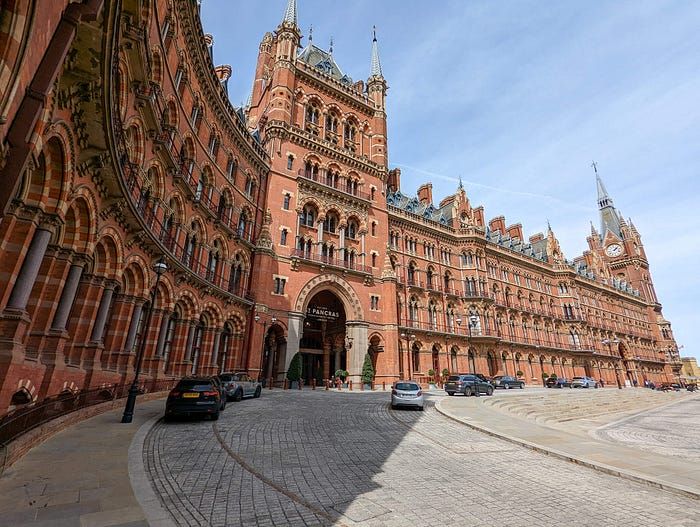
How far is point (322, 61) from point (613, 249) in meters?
83.2

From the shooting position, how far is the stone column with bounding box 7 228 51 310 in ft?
28.1

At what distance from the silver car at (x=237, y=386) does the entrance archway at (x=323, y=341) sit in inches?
551

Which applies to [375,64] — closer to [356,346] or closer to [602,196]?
[356,346]

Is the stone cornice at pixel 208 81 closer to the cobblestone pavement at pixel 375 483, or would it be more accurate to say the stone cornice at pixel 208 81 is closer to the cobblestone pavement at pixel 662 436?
the cobblestone pavement at pixel 375 483

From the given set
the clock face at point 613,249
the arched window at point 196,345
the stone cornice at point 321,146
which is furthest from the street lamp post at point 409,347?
the clock face at point 613,249

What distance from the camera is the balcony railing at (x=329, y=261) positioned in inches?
1192

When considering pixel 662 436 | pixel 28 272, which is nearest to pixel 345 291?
pixel 662 436

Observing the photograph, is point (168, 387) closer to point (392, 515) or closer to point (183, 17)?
point (392, 515)

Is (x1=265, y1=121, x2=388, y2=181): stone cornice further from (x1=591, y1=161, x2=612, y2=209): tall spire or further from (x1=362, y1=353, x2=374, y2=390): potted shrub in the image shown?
(x1=591, y1=161, x2=612, y2=209): tall spire

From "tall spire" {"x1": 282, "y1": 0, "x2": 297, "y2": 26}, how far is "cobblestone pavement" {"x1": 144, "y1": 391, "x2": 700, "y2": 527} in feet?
126

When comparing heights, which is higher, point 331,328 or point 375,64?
point 375,64

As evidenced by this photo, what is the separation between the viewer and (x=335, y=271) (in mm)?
31922

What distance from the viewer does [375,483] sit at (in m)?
6.30

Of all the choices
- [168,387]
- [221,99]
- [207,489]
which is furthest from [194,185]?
[207,489]
